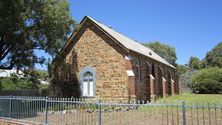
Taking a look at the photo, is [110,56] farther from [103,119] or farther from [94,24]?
[103,119]

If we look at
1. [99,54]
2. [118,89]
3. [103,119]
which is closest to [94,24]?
[99,54]

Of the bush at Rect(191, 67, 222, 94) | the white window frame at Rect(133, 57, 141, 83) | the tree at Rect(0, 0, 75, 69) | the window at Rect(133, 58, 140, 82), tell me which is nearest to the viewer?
the tree at Rect(0, 0, 75, 69)

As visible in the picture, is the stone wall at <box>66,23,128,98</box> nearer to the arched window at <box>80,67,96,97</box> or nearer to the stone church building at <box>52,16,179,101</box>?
the stone church building at <box>52,16,179,101</box>

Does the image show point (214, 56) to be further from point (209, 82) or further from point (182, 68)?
point (209, 82)

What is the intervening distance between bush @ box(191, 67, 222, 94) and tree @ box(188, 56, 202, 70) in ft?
144

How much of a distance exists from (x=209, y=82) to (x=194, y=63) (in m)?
46.4

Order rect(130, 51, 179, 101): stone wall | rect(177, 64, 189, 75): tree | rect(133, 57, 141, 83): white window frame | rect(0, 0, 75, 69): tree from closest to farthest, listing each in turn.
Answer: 1. rect(0, 0, 75, 69): tree
2. rect(133, 57, 141, 83): white window frame
3. rect(130, 51, 179, 101): stone wall
4. rect(177, 64, 189, 75): tree

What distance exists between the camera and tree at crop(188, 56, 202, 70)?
8095 cm

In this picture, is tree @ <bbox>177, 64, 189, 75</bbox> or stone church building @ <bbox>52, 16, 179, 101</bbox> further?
tree @ <bbox>177, 64, 189, 75</bbox>

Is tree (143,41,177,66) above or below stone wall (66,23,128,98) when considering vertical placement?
above

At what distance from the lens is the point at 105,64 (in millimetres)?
23453

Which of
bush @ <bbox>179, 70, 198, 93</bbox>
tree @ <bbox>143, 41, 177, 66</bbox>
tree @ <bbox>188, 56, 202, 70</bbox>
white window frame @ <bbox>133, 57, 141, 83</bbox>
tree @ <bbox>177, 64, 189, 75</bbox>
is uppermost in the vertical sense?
tree @ <bbox>143, 41, 177, 66</bbox>

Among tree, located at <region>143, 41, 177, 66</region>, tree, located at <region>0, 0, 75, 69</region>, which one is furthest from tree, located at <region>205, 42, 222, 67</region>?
tree, located at <region>0, 0, 75, 69</region>

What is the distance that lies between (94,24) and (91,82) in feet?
17.9
